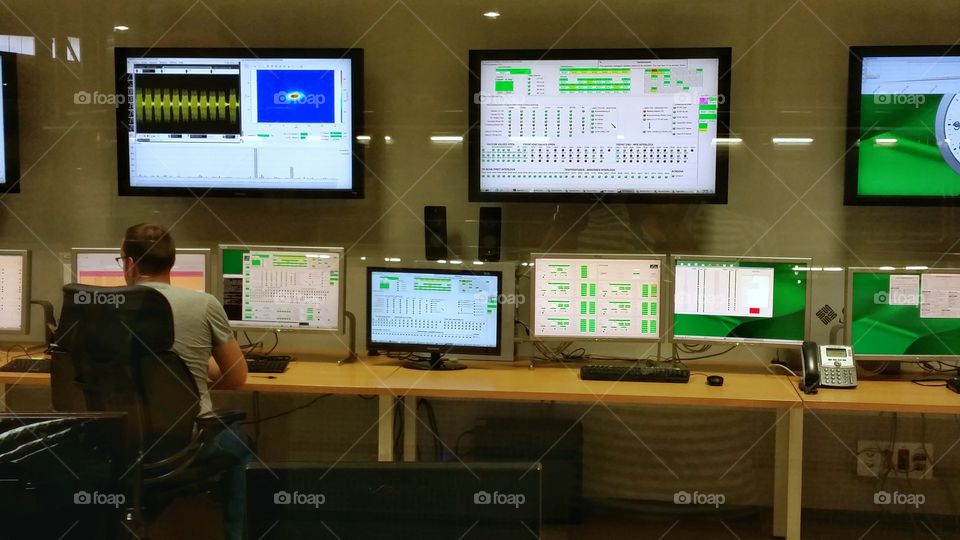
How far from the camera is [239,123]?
11.7 feet

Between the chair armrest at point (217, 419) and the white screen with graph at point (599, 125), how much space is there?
1.38m

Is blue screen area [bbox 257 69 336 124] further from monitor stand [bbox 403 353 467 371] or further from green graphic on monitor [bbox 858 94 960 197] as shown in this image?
green graphic on monitor [bbox 858 94 960 197]

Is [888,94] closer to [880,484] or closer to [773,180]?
[773,180]

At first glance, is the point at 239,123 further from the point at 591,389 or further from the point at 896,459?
the point at 896,459

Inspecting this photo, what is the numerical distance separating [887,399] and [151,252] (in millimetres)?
2663

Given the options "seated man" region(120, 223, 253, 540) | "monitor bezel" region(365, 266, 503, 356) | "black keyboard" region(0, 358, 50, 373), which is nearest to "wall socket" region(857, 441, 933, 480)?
"monitor bezel" region(365, 266, 503, 356)

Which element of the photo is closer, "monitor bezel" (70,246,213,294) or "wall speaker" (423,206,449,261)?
"monitor bezel" (70,246,213,294)

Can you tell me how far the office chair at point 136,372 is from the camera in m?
2.47

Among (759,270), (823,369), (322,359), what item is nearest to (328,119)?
(322,359)

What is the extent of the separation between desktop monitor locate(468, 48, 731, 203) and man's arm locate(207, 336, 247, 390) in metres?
1.17

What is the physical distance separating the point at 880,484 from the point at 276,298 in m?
2.70

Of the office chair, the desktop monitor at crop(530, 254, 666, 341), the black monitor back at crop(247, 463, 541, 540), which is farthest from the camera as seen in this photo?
the desktop monitor at crop(530, 254, 666, 341)

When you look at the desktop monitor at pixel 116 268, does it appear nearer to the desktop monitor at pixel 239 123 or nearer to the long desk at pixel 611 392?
the desktop monitor at pixel 239 123

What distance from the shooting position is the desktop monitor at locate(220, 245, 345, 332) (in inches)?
135
